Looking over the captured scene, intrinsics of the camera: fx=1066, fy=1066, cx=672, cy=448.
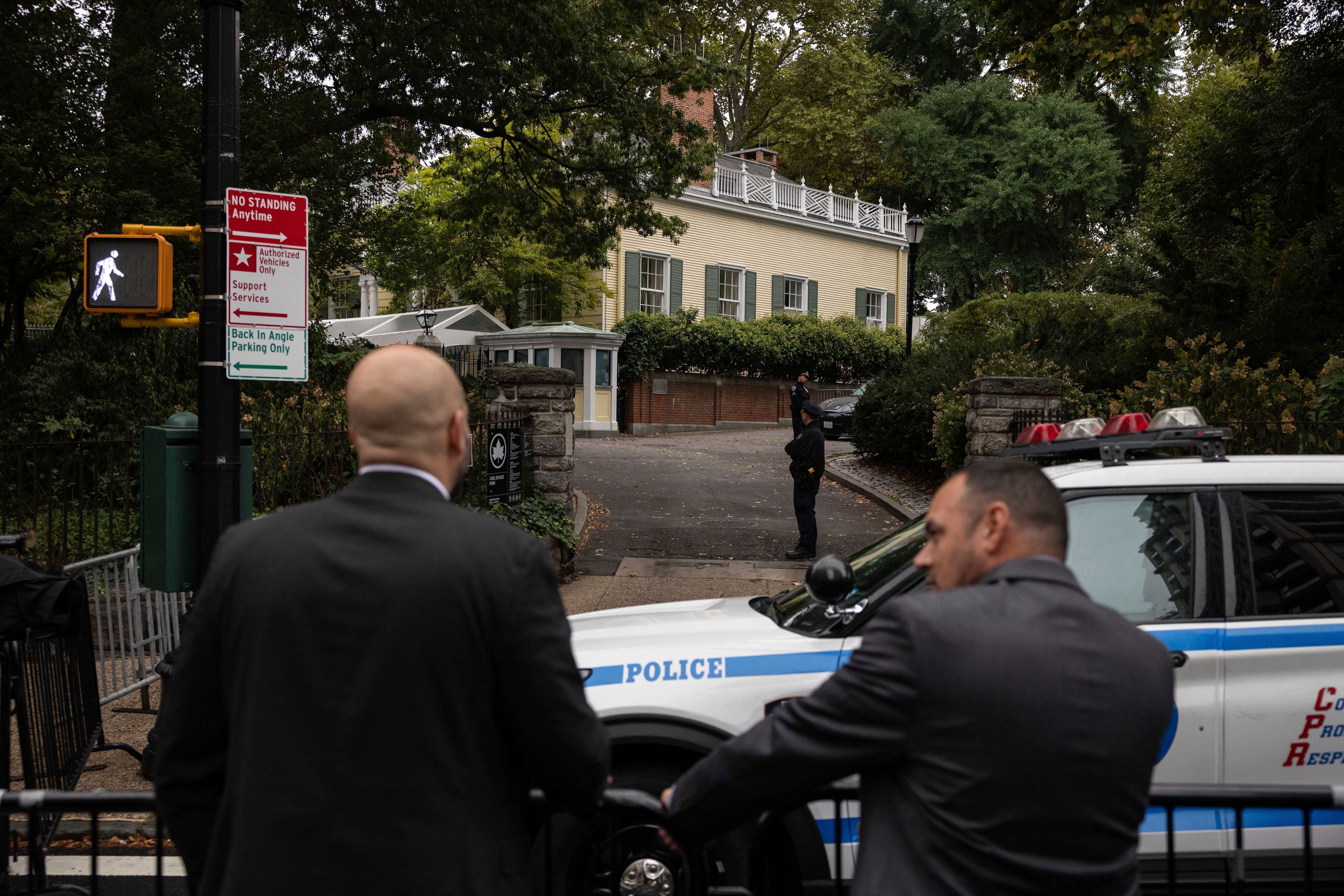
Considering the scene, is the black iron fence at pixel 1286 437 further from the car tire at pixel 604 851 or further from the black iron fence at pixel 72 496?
the black iron fence at pixel 72 496

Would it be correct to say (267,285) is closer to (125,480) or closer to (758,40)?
(125,480)

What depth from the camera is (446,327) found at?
27.9m

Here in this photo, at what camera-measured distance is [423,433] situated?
1.96 meters

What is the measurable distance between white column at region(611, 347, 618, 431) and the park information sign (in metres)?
22.7

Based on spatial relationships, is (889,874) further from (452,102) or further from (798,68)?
(798,68)

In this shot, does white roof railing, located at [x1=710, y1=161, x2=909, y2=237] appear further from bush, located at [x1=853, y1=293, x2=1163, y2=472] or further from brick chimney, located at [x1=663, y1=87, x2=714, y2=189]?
bush, located at [x1=853, y1=293, x2=1163, y2=472]

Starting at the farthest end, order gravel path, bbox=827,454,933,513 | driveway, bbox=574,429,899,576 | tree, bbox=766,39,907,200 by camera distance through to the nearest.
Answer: tree, bbox=766,39,907,200, gravel path, bbox=827,454,933,513, driveway, bbox=574,429,899,576

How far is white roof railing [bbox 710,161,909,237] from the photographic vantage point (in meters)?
33.6

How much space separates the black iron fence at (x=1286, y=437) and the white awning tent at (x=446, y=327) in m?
19.8

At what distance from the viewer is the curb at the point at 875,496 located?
15.1m

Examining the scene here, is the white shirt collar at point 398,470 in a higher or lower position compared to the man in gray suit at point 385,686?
higher

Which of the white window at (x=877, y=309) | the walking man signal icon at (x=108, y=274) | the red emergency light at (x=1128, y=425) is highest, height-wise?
the white window at (x=877, y=309)

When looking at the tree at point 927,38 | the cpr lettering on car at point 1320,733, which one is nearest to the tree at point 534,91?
the cpr lettering on car at point 1320,733

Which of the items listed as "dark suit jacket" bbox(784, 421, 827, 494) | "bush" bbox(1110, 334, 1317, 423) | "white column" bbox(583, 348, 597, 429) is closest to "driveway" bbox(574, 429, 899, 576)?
"dark suit jacket" bbox(784, 421, 827, 494)
